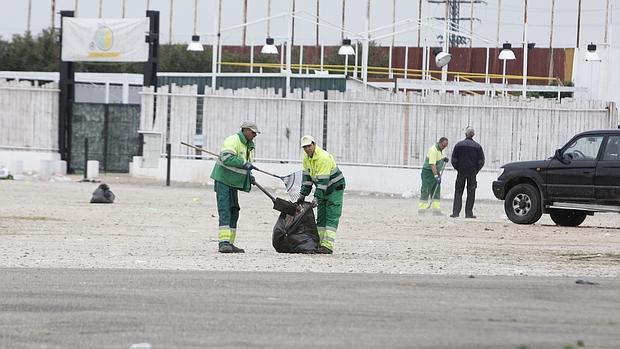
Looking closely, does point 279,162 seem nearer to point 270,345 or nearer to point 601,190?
point 601,190

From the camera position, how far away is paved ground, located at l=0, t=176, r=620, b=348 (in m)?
11.0

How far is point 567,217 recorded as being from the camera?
92.8ft

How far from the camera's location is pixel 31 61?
82.6 metres

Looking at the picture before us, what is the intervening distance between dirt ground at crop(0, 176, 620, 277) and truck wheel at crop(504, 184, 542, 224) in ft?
0.82

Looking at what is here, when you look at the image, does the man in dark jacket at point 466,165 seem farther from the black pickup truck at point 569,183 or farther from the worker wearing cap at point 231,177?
the worker wearing cap at point 231,177

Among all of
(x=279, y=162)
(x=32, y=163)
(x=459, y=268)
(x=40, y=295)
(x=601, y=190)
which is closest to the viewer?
(x=40, y=295)

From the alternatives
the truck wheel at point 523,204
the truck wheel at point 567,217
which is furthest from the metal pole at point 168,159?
the truck wheel at point 567,217

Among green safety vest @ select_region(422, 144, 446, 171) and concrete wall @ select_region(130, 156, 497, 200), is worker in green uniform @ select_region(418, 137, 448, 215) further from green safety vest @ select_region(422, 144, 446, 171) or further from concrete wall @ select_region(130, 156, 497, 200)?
concrete wall @ select_region(130, 156, 497, 200)

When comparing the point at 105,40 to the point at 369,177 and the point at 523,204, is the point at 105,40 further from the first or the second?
the point at 523,204

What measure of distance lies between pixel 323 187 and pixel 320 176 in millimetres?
146

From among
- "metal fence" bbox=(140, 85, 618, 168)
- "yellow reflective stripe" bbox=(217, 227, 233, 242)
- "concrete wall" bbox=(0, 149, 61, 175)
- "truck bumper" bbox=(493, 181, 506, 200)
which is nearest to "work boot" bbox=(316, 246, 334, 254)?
"yellow reflective stripe" bbox=(217, 227, 233, 242)

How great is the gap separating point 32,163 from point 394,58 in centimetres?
3804

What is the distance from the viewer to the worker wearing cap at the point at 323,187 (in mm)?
18953

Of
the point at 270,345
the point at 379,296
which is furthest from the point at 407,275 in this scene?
the point at 270,345
